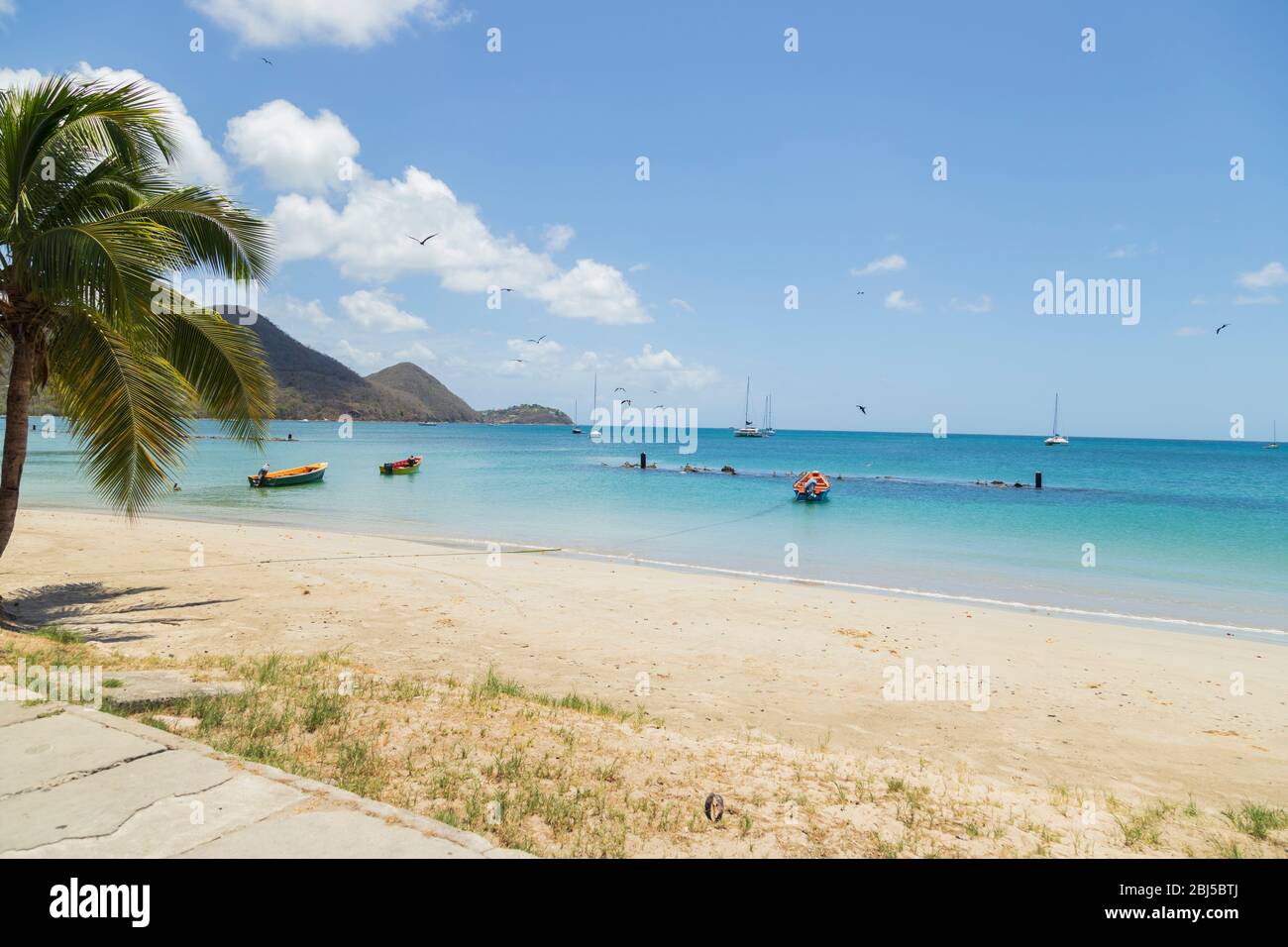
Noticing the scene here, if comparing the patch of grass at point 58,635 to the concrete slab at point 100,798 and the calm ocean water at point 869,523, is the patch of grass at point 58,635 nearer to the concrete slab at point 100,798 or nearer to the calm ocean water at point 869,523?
the concrete slab at point 100,798

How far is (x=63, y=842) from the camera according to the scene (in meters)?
3.20

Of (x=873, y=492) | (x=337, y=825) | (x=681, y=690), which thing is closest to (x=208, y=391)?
(x=681, y=690)

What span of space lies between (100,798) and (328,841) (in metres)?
1.39

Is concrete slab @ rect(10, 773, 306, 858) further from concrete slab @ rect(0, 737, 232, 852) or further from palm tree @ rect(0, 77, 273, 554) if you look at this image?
palm tree @ rect(0, 77, 273, 554)

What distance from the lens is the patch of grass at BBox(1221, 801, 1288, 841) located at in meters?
4.76

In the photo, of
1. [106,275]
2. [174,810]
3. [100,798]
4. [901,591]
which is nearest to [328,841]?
[174,810]

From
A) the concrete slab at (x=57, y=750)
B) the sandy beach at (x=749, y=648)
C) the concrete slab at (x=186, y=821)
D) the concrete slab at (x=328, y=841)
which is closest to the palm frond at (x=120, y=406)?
the sandy beach at (x=749, y=648)

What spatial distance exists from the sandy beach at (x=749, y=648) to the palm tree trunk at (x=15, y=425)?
1.57 metres

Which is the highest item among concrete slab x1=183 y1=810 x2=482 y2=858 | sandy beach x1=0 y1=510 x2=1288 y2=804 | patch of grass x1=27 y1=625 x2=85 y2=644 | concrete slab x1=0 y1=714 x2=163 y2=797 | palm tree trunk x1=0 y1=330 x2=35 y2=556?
palm tree trunk x1=0 y1=330 x2=35 y2=556

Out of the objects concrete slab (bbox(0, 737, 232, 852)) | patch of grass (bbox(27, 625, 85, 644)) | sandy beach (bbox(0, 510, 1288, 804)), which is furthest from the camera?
patch of grass (bbox(27, 625, 85, 644))

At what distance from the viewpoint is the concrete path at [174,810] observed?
10.4ft

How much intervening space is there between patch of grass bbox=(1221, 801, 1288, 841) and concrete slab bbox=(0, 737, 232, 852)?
22.0 ft

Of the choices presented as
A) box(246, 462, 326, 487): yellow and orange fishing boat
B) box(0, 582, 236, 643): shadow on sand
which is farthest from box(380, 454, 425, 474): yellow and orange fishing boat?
box(0, 582, 236, 643): shadow on sand

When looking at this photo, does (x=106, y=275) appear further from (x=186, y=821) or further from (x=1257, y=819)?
(x=1257, y=819)
